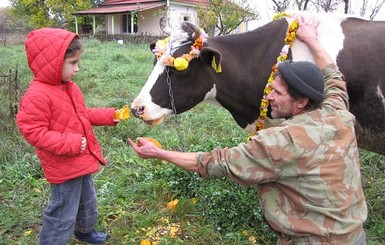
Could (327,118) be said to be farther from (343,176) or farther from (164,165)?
(164,165)

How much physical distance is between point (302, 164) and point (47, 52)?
156cm

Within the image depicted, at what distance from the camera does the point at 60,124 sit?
2471mm

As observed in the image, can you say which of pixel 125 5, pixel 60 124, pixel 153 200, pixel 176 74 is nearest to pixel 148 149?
pixel 60 124

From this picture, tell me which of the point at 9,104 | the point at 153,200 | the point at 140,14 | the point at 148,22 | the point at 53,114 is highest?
the point at 53,114

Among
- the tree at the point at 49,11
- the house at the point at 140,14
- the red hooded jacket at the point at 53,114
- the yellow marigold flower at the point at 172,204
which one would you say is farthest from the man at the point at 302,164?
the tree at the point at 49,11

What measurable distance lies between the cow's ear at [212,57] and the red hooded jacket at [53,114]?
0.94 meters

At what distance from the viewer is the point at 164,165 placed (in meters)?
4.19

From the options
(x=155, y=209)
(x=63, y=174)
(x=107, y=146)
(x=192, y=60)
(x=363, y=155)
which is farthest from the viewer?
(x=107, y=146)

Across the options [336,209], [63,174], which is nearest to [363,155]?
[336,209]

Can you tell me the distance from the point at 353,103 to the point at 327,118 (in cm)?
127

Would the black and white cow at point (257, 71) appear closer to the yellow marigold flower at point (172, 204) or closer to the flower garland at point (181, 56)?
the flower garland at point (181, 56)

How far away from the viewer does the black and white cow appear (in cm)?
300

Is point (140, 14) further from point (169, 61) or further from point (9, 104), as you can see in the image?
point (169, 61)

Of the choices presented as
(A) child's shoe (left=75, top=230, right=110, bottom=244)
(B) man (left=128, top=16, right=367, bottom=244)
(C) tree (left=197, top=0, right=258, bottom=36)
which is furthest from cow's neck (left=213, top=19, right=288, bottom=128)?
(C) tree (left=197, top=0, right=258, bottom=36)
